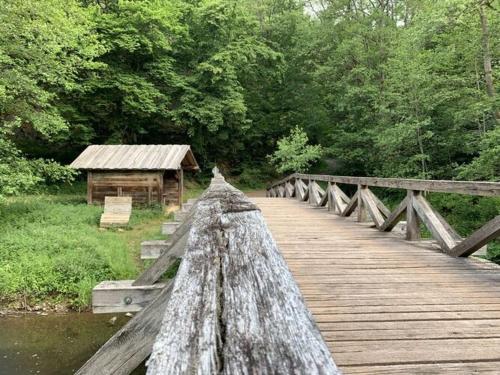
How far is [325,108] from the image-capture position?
1030 inches

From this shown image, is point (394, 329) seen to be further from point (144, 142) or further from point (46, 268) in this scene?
point (144, 142)

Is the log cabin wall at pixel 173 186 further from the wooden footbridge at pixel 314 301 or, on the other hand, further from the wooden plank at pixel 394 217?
the wooden plank at pixel 394 217

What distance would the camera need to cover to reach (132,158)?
1634cm

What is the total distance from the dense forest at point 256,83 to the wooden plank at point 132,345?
1027 cm

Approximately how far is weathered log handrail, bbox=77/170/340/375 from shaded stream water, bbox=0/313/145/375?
5530 millimetres

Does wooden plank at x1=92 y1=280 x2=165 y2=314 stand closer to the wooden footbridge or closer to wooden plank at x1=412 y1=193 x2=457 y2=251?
the wooden footbridge

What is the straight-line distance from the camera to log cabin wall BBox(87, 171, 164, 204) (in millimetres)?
16000

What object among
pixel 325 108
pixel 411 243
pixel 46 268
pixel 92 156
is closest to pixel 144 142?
pixel 92 156

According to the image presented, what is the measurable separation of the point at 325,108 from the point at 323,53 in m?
3.75

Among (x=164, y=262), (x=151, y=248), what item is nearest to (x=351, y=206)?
(x=151, y=248)

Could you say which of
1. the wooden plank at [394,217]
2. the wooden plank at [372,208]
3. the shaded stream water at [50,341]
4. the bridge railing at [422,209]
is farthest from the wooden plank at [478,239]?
the shaded stream water at [50,341]

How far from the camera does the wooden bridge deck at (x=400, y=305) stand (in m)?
2.20

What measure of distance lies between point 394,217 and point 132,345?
5.29 m

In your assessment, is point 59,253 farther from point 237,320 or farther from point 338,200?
point 237,320
